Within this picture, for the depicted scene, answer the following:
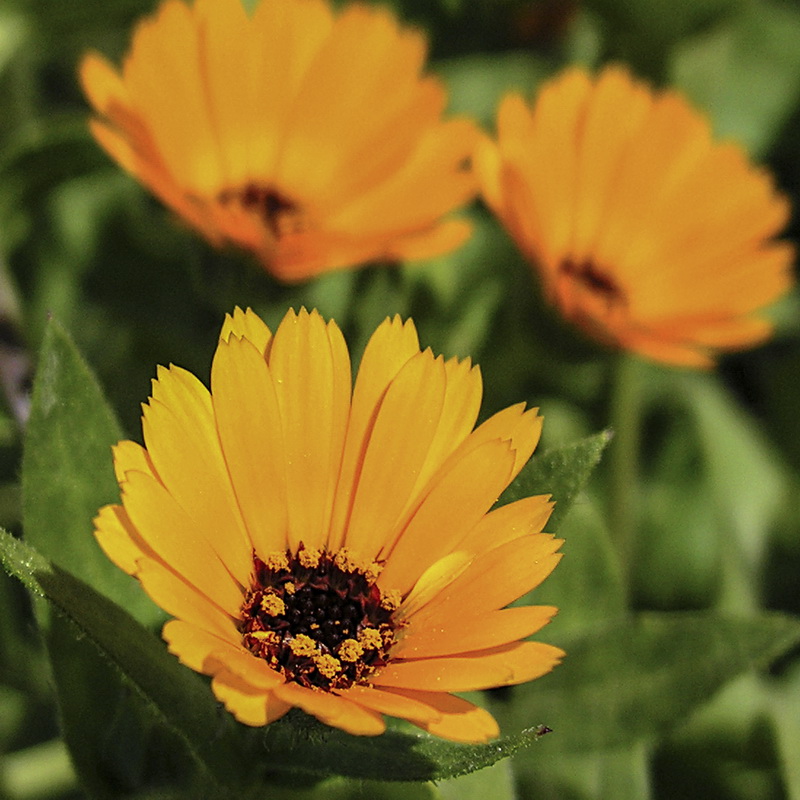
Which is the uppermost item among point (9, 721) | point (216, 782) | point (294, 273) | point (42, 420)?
point (294, 273)

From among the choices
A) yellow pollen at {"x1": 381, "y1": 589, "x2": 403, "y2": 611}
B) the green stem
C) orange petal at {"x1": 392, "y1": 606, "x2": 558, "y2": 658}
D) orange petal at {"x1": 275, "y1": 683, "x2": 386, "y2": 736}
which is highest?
the green stem

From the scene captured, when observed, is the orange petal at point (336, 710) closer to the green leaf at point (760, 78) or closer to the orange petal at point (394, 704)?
the orange petal at point (394, 704)

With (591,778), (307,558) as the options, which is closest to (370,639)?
(307,558)

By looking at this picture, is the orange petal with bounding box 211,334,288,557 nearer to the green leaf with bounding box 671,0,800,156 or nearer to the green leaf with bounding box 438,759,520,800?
the green leaf with bounding box 438,759,520,800

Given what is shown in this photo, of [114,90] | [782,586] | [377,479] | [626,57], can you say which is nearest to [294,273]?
[114,90]

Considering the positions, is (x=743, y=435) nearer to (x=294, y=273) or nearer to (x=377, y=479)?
(x=294, y=273)

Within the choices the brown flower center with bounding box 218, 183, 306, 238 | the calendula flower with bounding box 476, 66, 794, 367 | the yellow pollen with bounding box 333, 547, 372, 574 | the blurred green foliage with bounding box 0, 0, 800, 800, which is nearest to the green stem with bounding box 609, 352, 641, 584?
the blurred green foliage with bounding box 0, 0, 800, 800
